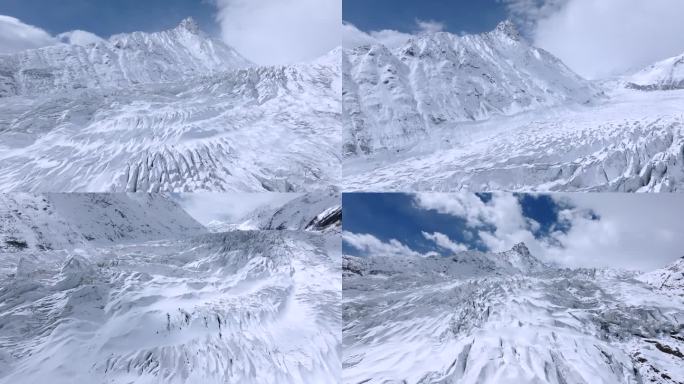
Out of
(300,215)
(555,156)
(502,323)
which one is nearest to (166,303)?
(300,215)

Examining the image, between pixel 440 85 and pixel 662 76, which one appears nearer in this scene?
pixel 662 76

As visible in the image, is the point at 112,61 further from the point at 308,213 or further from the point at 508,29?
the point at 508,29

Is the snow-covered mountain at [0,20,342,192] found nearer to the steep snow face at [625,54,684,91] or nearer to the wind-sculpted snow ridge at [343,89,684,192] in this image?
the wind-sculpted snow ridge at [343,89,684,192]

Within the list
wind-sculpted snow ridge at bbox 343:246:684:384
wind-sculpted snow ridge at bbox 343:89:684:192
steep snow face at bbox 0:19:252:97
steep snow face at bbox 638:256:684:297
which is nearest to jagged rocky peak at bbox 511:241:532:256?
wind-sculpted snow ridge at bbox 343:246:684:384

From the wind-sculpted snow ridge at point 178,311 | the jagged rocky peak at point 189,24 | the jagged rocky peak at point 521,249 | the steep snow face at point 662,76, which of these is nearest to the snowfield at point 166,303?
the wind-sculpted snow ridge at point 178,311

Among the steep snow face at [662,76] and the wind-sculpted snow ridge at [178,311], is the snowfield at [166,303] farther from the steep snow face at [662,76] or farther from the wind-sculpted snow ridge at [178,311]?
the steep snow face at [662,76]

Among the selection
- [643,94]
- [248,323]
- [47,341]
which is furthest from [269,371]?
[643,94]
